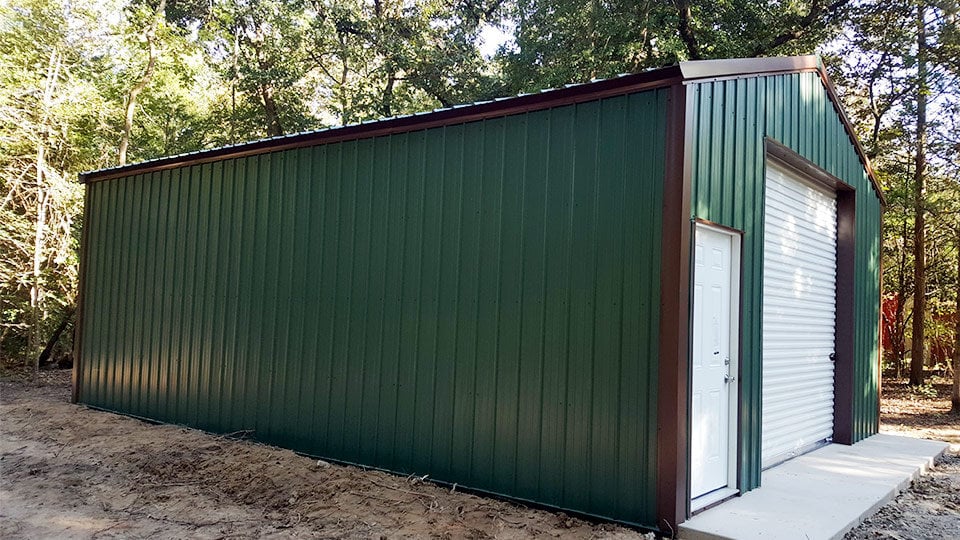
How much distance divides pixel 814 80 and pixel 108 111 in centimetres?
1054

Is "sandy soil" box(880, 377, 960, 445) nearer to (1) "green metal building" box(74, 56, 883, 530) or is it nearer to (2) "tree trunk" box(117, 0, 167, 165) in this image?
(1) "green metal building" box(74, 56, 883, 530)

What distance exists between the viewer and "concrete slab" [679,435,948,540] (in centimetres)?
372

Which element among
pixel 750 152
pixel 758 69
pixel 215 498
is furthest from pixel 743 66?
pixel 215 498

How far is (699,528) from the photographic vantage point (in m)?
3.66

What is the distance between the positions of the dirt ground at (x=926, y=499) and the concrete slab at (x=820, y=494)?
3.0 inches

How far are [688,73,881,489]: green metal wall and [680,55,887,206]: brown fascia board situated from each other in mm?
65

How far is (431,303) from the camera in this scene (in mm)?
4996

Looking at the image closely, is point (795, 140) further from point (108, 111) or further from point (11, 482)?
point (108, 111)

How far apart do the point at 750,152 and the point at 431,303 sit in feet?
8.73

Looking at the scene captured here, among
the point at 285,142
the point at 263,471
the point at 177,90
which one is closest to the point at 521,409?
the point at 263,471

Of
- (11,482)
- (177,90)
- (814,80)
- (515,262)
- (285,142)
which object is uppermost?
(177,90)

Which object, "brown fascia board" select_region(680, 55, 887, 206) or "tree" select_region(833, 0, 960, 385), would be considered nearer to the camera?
"brown fascia board" select_region(680, 55, 887, 206)

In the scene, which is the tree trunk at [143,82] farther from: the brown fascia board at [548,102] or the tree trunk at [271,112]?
the brown fascia board at [548,102]

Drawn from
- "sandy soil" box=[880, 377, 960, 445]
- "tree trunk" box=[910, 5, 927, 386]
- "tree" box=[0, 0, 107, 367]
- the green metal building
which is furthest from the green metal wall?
"tree" box=[0, 0, 107, 367]
